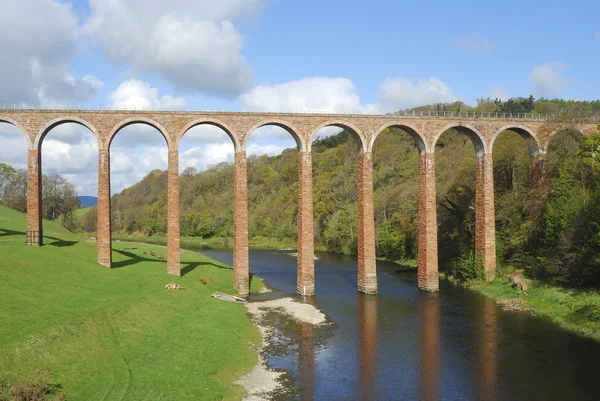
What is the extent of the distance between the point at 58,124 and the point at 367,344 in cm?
2833

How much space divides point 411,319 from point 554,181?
18.8m

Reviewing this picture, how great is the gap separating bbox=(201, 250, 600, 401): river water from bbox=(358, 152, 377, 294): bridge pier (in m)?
1.68

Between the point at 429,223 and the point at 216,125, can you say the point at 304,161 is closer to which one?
the point at 216,125

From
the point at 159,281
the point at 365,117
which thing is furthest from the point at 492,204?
the point at 159,281

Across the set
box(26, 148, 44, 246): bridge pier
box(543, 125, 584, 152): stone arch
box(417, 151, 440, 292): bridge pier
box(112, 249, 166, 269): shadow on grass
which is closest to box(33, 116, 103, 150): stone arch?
box(26, 148, 44, 246): bridge pier

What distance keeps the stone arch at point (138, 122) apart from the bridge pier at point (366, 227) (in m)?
16.0

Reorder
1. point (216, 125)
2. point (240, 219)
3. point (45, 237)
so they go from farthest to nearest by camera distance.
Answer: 1. point (45, 237)
2. point (216, 125)
3. point (240, 219)

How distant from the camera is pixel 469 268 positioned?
4159cm

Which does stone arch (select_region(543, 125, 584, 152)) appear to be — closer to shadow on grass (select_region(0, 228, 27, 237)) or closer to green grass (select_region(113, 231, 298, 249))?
shadow on grass (select_region(0, 228, 27, 237))

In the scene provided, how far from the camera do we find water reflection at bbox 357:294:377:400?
19984mm

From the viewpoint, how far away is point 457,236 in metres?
48.8

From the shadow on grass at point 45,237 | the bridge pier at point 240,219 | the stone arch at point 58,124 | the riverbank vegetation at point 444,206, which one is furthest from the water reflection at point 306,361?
the shadow on grass at point 45,237

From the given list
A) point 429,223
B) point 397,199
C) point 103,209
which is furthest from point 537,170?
point 103,209

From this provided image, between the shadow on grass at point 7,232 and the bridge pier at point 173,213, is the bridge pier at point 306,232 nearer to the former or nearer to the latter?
the bridge pier at point 173,213
